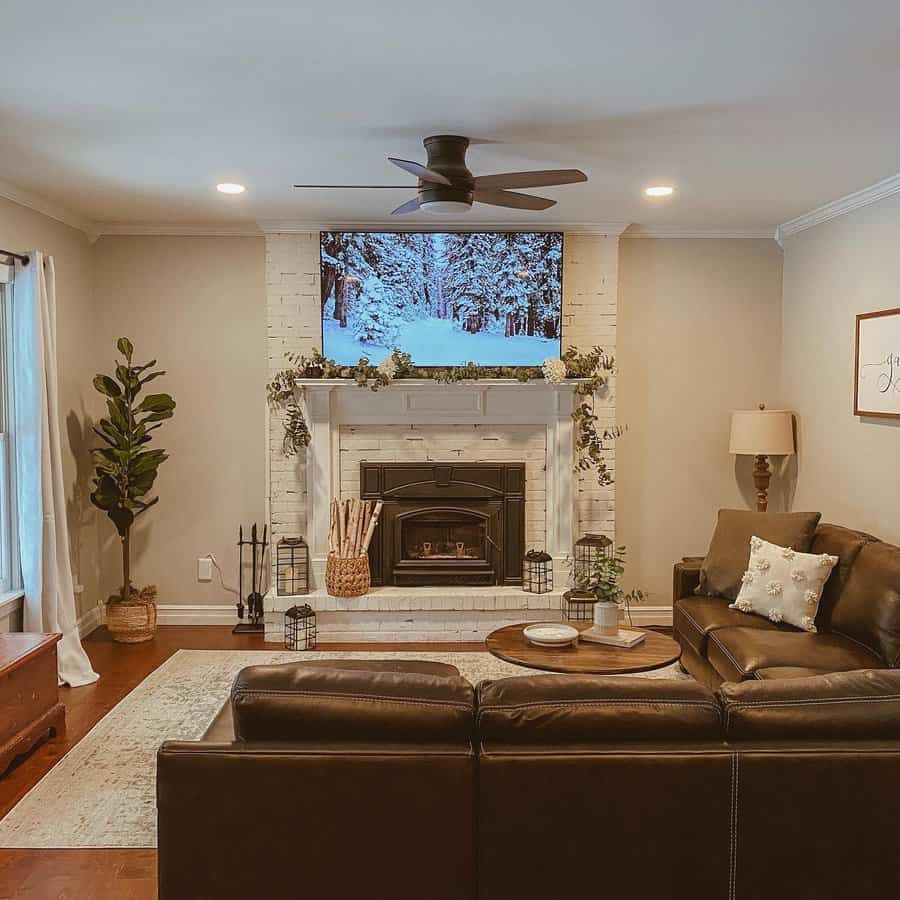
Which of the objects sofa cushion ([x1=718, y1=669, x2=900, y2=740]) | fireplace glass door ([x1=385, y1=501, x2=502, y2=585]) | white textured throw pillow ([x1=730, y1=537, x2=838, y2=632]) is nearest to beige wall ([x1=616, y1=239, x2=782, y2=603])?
fireplace glass door ([x1=385, y1=501, x2=502, y2=585])

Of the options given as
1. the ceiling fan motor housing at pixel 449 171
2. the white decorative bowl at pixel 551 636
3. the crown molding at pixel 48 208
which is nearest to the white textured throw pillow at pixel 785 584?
the white decorative bowl at pixel 551 636

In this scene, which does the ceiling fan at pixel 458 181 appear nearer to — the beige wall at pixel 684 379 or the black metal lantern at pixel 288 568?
the beige wall at pixel 684 379

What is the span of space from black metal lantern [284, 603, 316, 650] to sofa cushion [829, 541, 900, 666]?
3009mm

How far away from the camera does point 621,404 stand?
20.3 feet

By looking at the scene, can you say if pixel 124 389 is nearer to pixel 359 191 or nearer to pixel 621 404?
pixel 359 191

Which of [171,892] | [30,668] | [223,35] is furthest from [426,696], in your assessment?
[30,668]

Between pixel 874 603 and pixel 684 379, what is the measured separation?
2.50m

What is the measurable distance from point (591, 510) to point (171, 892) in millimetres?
4281

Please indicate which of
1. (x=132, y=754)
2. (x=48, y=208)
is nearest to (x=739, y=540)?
(x=132, y=754)

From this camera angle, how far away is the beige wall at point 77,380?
5594 millimetres

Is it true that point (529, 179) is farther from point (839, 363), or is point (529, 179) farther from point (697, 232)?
point (697, 232)

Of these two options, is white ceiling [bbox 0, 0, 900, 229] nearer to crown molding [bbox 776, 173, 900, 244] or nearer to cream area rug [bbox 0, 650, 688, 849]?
crown molding [bbox 776, 173, 900, 244]

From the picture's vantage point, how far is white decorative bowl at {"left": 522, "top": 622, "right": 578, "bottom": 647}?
4062 mm

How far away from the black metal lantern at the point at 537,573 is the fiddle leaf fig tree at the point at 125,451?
7.87 feet
